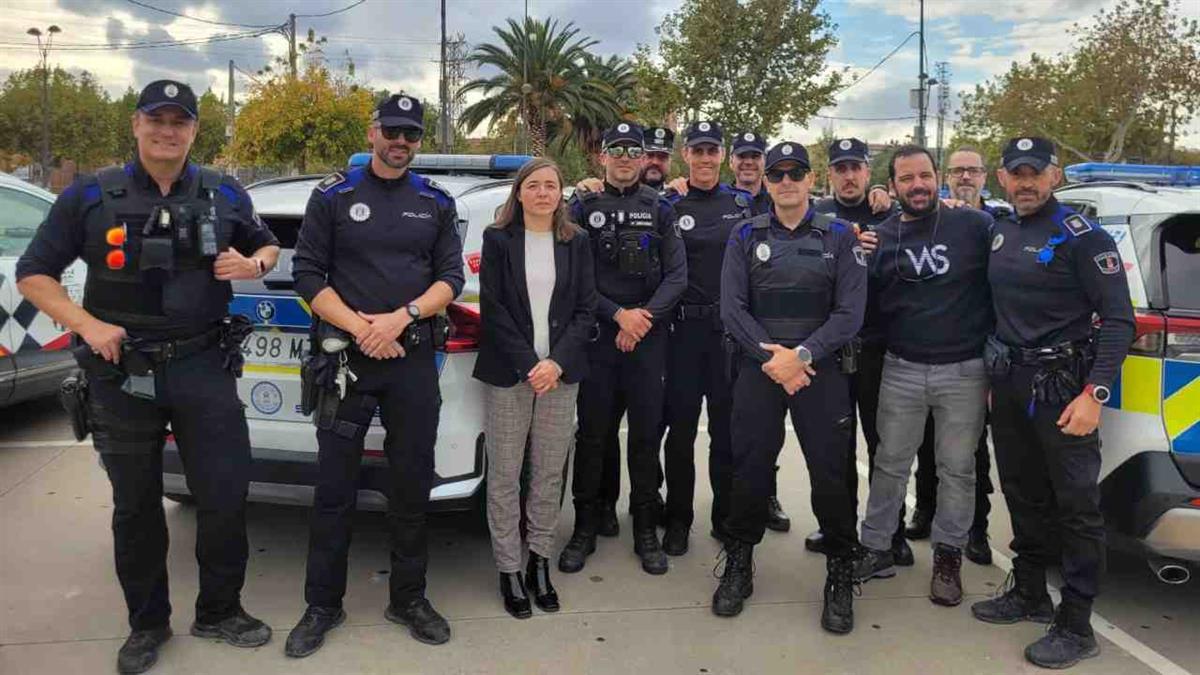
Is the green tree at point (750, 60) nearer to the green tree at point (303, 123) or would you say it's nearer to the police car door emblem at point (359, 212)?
the green tree at point (303, 123)

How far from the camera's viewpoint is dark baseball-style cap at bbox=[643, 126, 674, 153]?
4.39 metres

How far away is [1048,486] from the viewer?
11.2ft

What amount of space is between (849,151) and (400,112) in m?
1.99

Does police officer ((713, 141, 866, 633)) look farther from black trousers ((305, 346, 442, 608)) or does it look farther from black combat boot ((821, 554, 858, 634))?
black trousers ((305, 346, 442, 608))

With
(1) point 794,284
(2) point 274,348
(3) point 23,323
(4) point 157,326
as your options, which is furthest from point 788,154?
(3) point 23,323

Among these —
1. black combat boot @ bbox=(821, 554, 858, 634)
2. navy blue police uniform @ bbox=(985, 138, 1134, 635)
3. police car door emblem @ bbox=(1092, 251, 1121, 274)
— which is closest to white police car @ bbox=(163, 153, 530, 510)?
black combat boot @ bbox=(821, 554, 858, 634)

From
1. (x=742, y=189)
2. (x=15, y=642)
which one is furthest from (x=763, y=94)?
(x=15, y=642)

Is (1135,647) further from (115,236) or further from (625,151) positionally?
(115,236)

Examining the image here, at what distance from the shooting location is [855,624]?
3430 millimetres

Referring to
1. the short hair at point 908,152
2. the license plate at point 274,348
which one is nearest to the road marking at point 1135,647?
the short hair at point 908,152

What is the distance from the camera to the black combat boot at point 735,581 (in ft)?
11.4

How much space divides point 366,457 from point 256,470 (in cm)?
45

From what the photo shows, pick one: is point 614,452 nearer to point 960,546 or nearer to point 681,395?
point 681,395

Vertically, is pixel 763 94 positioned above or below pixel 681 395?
above
